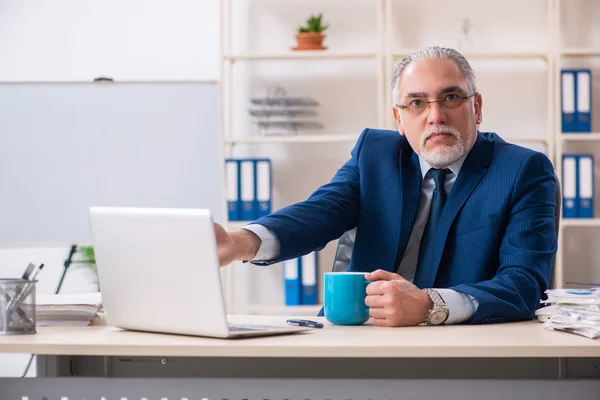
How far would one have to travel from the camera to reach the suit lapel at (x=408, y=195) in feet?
6.18

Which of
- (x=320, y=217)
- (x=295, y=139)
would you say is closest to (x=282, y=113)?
(x=295, y=139)

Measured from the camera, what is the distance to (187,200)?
3.87m

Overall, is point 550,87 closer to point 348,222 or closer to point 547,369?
point 348,222

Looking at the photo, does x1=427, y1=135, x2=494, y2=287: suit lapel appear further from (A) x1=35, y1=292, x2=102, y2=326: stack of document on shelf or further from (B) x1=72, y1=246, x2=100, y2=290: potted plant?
(B) x1=72, y1=246, x2=100, y2=290: potted plant

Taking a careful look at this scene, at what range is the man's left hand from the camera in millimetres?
1450

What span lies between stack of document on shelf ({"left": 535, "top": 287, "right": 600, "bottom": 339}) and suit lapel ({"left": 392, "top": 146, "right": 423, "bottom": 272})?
40 centimetres

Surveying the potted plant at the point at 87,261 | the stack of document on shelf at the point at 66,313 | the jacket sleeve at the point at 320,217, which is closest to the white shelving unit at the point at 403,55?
the potted plant at the point at 87,261

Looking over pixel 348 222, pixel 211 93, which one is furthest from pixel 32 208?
pixel 348 222

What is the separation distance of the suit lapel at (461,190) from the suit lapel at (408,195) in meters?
0.08

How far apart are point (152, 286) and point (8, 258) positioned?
3.36 metres

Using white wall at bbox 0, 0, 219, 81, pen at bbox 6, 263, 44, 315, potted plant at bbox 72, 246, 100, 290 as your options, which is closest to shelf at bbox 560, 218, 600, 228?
white wall at bbox 0, 0, 219, 81

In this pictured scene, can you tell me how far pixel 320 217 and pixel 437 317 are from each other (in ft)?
1.79

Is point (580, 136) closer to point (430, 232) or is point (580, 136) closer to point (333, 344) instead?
point (430, 232)

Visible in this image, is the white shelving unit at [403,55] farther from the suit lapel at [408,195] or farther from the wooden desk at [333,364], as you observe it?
the wooden desk at [333,364]
